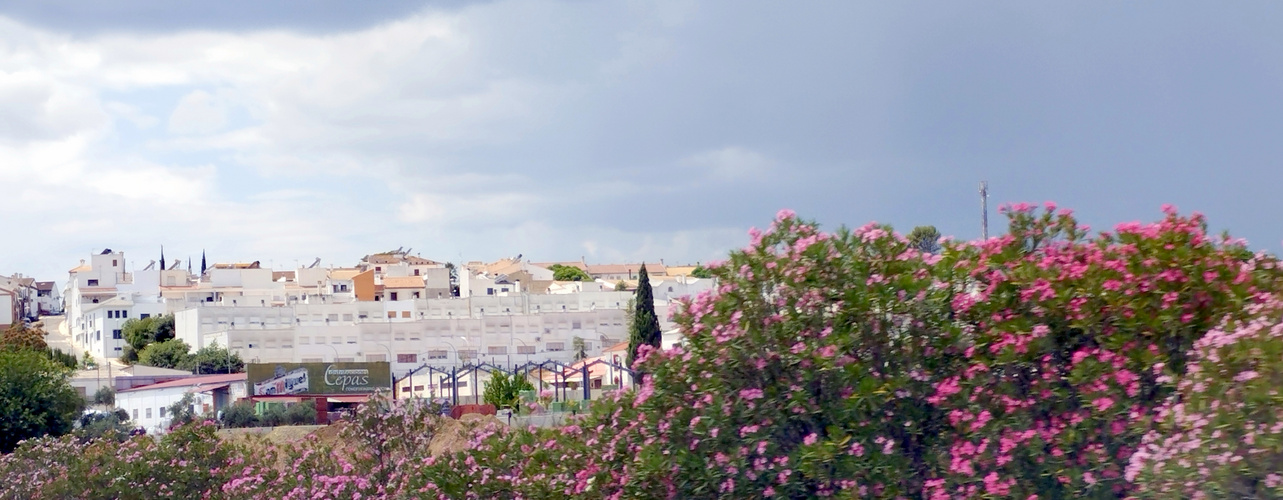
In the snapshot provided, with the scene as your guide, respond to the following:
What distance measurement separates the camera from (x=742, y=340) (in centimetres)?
766

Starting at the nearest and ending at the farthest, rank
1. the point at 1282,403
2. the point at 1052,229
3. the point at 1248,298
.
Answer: the point at 1282,403 < the point at 1248,298 < the point at 1052,229

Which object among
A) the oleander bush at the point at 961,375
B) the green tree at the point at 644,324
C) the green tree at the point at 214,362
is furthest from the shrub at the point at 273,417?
the oleander bush at the point at 961,375

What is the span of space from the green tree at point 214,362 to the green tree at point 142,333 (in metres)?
11.7

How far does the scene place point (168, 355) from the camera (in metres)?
90.2

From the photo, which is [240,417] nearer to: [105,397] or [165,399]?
[165,399]

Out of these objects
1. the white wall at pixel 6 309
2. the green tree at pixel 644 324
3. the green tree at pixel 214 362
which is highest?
the white wall at pixel 6 309

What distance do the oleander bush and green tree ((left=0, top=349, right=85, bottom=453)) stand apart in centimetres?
2773

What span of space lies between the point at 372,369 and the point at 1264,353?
59.8 meters

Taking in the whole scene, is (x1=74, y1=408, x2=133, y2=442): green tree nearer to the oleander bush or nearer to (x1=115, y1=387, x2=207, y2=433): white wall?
(x1=115, y1=387, x2=207, y2=433): white wall

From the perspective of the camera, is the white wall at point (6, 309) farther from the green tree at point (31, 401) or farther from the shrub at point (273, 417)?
the green tree at point (31, 401)

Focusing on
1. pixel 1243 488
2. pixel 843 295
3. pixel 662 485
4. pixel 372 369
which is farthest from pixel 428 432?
pixel 372 369

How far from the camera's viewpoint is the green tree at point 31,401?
32.3 meters

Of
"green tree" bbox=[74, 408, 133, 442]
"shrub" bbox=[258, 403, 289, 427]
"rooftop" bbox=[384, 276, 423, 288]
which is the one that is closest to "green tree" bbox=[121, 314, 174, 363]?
"rooftop" bbox=[384, 276, 423, 288]

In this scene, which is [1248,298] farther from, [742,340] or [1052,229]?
[742,340]
